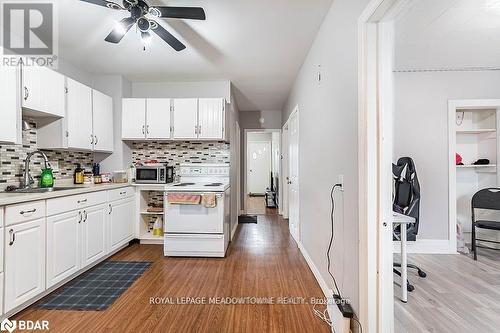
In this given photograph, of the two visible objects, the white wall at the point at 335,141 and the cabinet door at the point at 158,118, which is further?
the cabinet door at the point at 158,118

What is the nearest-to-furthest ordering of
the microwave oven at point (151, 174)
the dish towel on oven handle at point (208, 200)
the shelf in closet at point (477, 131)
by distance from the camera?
1. the dish towel on oven handle at point (208, 200)
2. the shelf in closet at point (477, 131)
3. the microwave oven at point (151, 174)

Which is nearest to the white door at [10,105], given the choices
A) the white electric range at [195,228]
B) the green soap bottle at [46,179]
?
the green soap bottle at [46,179]

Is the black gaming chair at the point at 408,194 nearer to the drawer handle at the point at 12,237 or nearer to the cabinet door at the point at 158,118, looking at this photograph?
the cabinet door at the point at 158,118

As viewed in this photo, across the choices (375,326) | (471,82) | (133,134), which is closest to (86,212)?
(133,134)

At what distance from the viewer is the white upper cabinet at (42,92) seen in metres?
2.27

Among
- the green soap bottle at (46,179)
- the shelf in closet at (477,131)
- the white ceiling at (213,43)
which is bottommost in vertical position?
the green soap bottle at (46,179)

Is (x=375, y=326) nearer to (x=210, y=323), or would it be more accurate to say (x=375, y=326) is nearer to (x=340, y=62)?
(x=210, y=323)

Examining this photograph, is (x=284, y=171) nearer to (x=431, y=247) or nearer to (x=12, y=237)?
(x=431, y=247)

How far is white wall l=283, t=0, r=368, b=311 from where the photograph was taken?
1.62m

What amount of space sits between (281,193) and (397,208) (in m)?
3.34

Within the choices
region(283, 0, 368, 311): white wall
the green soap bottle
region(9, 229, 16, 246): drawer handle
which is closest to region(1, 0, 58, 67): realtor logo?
the green soap bottle

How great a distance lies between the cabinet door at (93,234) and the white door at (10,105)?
96 cm

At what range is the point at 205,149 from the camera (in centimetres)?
392

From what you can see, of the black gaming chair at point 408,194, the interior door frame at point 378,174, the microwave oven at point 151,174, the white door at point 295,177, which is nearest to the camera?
the interior door frame at point 378,174
